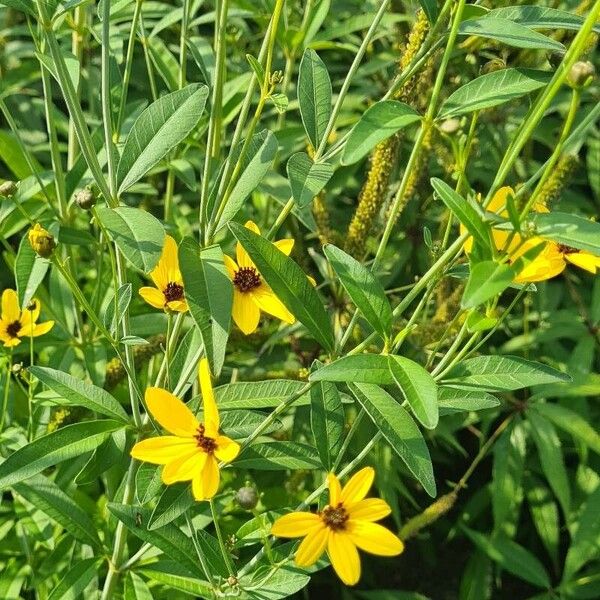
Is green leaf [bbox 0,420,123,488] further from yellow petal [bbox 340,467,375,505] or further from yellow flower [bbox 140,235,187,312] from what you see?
yellow petal [bbox 340,467,375,505]

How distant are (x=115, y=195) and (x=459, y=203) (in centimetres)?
42

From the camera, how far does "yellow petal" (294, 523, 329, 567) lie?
97cm

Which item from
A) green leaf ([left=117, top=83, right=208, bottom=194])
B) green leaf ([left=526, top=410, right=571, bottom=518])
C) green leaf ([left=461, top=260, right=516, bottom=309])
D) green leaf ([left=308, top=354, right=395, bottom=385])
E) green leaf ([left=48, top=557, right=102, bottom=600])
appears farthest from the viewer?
green leaf ([left=526, top=410, right=571, bottom=518])

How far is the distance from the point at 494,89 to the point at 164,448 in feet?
1.77

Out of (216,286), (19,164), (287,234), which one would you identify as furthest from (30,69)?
(216,286)

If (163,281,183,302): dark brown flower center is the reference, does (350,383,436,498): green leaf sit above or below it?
below

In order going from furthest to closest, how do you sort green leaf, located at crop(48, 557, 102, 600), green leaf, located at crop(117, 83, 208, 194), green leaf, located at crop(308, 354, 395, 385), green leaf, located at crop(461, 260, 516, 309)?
green leaf, located at crop(48, 557, 102, 600) → green leaf, located at crop(117, 83, 208, 194) → green leaf, located at crop(308, 354, 395, 385) → green leaf, located at crop(461, 260, 516, 309)

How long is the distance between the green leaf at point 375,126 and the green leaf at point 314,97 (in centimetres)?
16

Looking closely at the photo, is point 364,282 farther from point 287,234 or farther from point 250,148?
point 287,234

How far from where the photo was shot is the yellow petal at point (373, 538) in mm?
942

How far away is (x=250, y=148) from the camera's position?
1160 mm

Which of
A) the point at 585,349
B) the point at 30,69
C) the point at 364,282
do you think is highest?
the point at 364,282

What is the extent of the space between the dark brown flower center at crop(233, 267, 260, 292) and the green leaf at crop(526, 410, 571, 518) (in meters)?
0.86

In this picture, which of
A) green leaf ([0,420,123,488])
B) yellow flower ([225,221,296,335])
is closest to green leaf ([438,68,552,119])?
Answer: yellow flower ([225,221,296,335])
